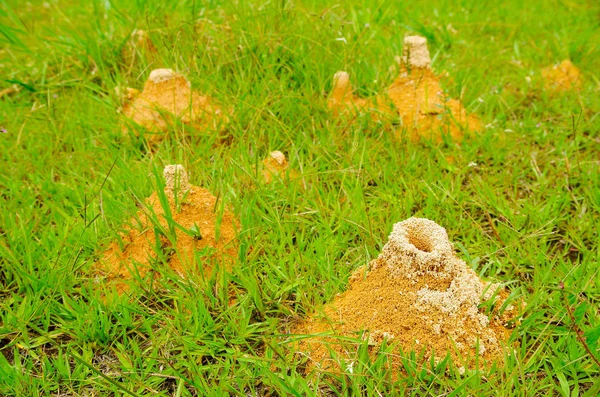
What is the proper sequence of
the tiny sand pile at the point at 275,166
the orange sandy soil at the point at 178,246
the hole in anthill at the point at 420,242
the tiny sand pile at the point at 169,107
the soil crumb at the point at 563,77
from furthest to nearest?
the soil crumb at the point at 563,77 → the tiny sand pile at the point at 169,107 → the tiny sand pile at the point at 275,166 → the orange sandy soil at the point at 178,246 → the hole in anthill at the point at 420,242

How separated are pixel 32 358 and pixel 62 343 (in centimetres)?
10

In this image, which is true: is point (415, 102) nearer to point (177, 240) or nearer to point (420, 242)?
point (420, 242)

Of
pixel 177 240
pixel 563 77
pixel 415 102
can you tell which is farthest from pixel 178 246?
pixel 563 77

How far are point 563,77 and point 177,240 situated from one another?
2.50 meters

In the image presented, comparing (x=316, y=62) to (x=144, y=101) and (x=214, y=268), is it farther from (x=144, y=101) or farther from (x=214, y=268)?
(x=214, y=268)

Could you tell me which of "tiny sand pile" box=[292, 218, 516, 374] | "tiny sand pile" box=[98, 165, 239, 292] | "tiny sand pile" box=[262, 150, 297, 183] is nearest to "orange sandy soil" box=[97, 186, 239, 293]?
"tiny sand pile" box=[98, 165, 239, 292]

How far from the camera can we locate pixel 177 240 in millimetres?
2154

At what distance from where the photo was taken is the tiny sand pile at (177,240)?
2.09m

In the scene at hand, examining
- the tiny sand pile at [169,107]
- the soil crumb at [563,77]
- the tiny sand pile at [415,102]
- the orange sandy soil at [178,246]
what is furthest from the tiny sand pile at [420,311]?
the soil crumb at [563,77]

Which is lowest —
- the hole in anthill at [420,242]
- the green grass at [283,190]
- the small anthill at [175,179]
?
the green grass at [283,190]

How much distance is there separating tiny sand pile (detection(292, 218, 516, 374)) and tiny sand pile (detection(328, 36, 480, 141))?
41.0 inches

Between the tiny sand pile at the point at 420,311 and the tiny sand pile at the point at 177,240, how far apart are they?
52 cm

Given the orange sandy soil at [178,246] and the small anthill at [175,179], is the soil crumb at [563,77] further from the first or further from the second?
the small anthill at [175,179]

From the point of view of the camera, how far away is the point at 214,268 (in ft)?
6.70
